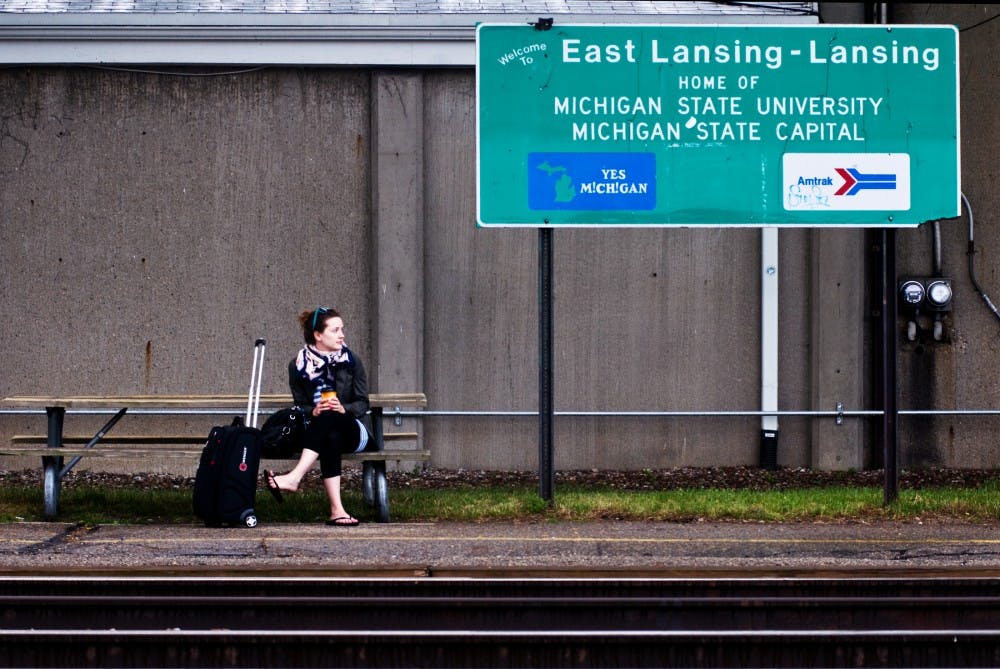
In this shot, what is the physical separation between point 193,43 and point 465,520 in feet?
15.5

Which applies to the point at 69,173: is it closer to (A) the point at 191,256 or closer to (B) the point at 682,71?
(A) the point at 191,256

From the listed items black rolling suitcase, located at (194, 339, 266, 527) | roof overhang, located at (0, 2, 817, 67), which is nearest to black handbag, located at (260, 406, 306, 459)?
black rolling suitcase, located at (194, 339, 266, 527)

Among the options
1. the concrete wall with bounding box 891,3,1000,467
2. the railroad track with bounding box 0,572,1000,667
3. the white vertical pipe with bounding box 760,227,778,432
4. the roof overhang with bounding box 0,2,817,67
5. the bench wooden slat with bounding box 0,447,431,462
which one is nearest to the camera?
the railroad track with bounding box 0,572,1000,667

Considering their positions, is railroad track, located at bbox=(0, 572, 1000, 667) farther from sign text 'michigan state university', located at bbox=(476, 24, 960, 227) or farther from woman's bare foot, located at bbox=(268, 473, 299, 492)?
sign text 'michigan state university', located at bbox=(476, 24, 960, 227)

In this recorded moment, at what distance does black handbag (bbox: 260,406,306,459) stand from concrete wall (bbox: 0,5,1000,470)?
2325 millimetres

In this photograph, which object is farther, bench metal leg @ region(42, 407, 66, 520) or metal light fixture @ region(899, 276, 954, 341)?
metal light fixture @ region(899, 276, 954, 341)

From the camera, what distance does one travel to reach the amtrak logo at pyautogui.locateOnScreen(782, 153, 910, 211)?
351 inches

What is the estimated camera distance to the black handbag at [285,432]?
8.61 m

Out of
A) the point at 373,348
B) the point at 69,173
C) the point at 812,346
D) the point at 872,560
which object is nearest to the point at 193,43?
the point at 69,173

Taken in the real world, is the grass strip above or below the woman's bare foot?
below

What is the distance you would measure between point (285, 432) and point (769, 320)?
4518mm

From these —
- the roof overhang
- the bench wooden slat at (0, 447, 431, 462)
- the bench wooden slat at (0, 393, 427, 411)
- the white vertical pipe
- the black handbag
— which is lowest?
the bench wooden slat at (0, 447, 431, 462)

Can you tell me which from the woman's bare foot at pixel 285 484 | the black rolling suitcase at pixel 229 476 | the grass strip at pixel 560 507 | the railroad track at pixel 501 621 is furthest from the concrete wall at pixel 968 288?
the black rolling suitcase at pixel 229 476

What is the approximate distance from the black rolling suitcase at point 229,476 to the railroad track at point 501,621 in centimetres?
122
